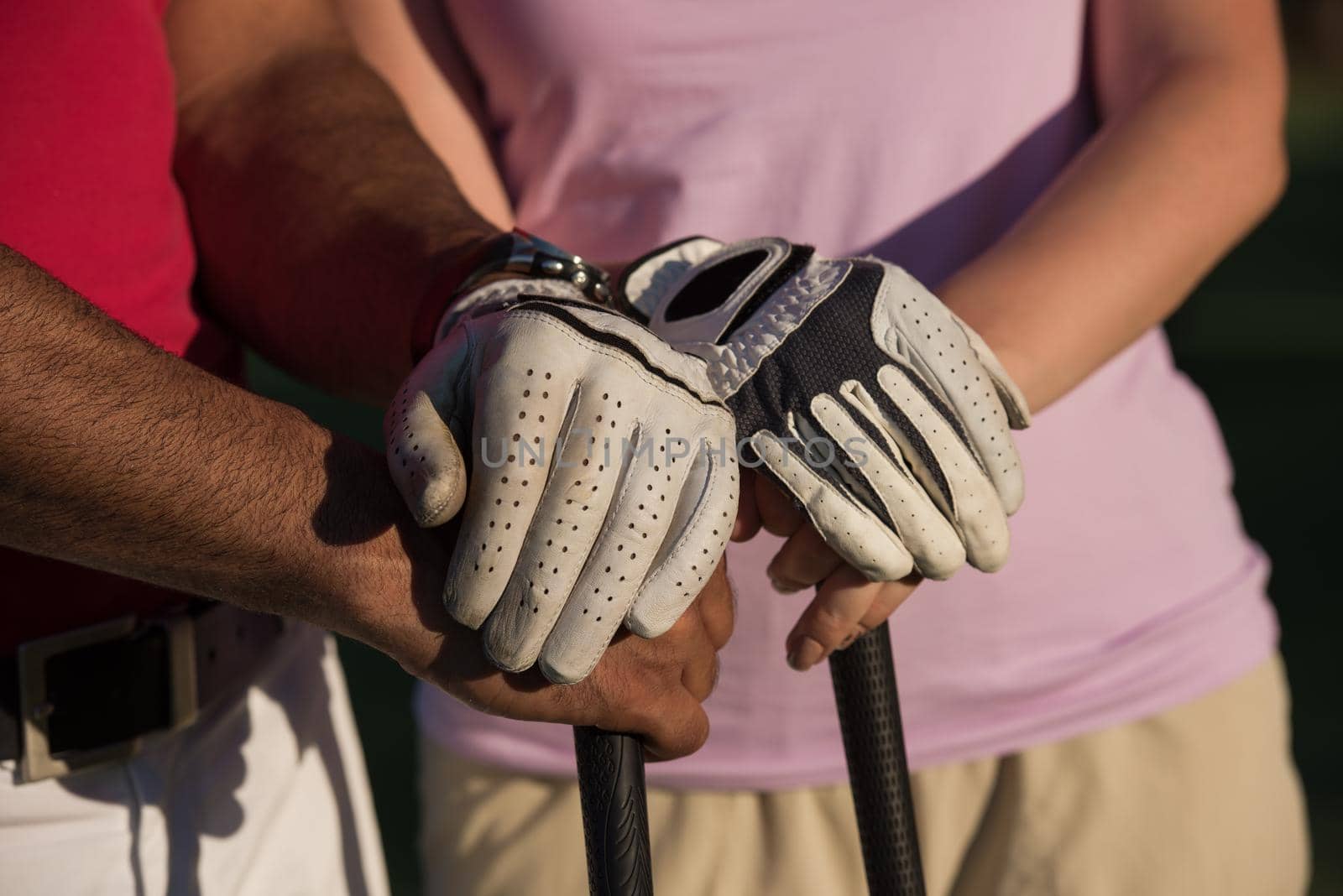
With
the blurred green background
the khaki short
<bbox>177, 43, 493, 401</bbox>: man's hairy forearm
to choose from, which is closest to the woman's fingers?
the khaki short

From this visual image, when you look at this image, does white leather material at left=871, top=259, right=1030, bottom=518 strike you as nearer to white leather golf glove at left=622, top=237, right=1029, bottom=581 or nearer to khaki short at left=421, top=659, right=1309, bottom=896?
white leather golf glove at left=622, top=237, right=1029, bottom=581

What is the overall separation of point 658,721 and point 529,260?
496 millimetres

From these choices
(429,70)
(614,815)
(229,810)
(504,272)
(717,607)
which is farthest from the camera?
(429,70)

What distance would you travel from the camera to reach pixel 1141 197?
4.70 ft

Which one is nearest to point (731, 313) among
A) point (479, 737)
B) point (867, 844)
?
point (867, 844)

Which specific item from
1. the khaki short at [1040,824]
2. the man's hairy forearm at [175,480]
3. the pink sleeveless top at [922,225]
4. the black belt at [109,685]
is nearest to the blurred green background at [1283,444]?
the khaki short at [1040,824]

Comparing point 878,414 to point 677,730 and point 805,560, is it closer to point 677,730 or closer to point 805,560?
point 805,560

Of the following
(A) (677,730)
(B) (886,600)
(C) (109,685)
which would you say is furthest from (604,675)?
(C) (109,685)

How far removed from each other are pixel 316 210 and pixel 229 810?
711 millimetres

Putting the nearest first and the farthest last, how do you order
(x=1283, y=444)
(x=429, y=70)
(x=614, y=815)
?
(x=614, y=815) → (x=429, y=70) → (x=1283, y=444)

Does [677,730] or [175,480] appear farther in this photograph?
[677,730]

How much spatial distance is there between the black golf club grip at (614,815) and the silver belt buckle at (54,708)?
518 millimetres

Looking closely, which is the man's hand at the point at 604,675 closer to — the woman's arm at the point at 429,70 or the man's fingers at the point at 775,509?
the man's fingers at the point at 775,509

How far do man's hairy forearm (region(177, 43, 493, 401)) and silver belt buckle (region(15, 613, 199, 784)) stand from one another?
1.20 ft
